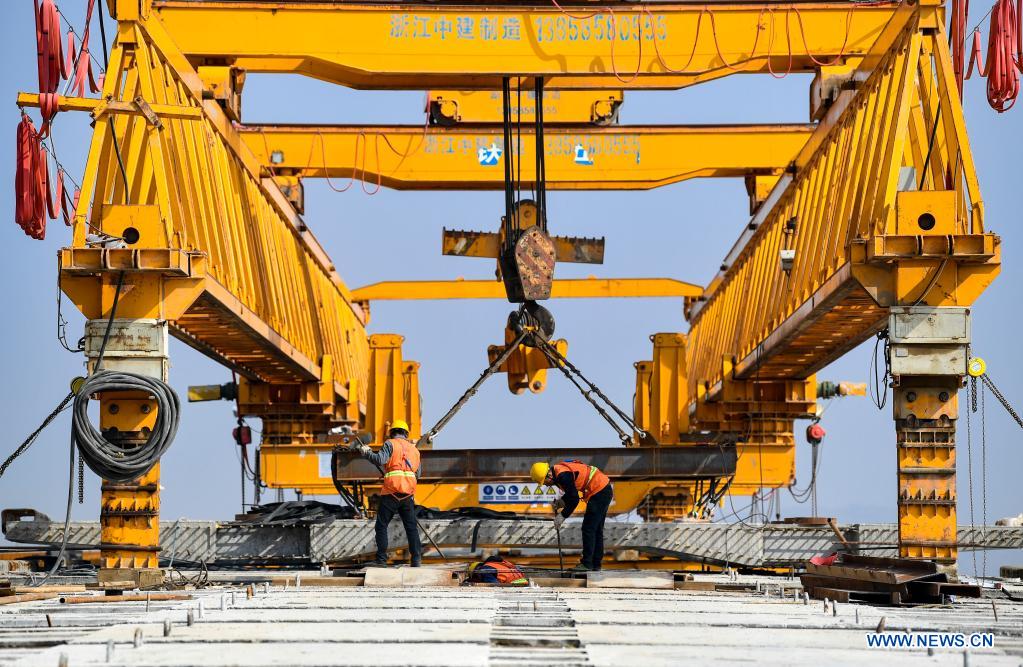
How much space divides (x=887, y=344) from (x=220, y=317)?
289 inches

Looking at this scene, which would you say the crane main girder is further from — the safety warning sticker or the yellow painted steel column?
the yellow painted steel column

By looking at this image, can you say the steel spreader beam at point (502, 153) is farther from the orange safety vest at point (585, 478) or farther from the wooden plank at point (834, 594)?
the wooden plank at point (834, 594)

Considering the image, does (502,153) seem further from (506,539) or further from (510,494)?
(506,539)

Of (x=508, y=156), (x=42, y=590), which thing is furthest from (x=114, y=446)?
(x=508, y=156)

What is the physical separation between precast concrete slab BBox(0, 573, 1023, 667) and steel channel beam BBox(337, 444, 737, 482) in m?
5.99

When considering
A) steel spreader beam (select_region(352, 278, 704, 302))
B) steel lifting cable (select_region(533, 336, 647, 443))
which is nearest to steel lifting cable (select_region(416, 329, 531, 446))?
steel lifting cable (select_region(533, 336, 647, 443))

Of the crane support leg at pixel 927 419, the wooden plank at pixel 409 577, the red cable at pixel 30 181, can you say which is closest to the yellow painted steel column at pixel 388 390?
the red cable at pixel 30 181

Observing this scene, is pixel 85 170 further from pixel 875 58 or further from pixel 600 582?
pixel 875 58

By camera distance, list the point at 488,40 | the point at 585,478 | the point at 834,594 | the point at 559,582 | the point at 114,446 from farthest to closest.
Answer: the point at 488,40
the point at 585,478
the point at 114,446
the point at 559,582
the point at 834,594

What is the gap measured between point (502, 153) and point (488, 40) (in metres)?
5.49

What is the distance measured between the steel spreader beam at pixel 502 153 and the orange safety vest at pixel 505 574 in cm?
1086

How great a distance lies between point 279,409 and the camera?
84.0 ft

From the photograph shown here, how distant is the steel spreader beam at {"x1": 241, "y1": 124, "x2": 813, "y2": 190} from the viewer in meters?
22.7

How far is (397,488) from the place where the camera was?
45.5 ft
